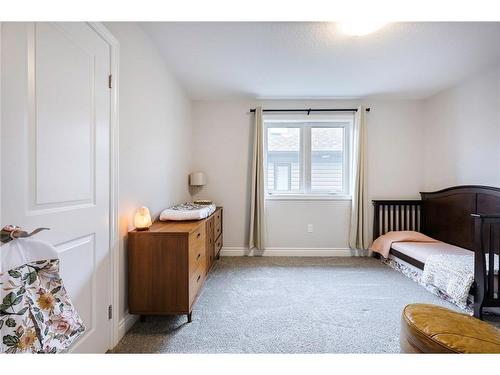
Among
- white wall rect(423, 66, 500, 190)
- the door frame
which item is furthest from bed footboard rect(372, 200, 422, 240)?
the door frame

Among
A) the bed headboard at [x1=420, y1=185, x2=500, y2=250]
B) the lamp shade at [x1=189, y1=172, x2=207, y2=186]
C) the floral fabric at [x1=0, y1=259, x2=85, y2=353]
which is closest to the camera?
the floral fabric at [x1=0, y1=259, x2=85, y2=353]

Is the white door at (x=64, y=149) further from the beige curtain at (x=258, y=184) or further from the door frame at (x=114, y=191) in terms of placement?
the beige curtain at (x=258, y=184)

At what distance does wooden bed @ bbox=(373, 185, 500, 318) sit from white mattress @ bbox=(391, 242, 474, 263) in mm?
63

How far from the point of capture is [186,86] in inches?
123

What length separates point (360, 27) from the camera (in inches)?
73.7

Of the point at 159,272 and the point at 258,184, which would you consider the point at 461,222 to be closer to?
the point at 258,184

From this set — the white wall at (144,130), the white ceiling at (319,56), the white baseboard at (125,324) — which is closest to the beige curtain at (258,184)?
the white ceiling at (319,56)

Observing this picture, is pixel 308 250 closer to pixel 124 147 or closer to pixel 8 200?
pixel 124 147

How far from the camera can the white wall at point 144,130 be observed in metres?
1.68

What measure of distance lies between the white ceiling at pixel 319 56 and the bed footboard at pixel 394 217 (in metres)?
1.67

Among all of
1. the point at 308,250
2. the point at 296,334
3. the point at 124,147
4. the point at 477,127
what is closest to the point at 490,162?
the point at 477,127

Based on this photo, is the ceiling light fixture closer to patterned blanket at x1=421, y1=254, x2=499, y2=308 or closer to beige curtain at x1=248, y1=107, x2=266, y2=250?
beige curtain at x1=248, y1=107, x2=266, y2=250

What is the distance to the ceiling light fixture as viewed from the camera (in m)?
1.83

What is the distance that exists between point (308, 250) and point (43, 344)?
329cm
